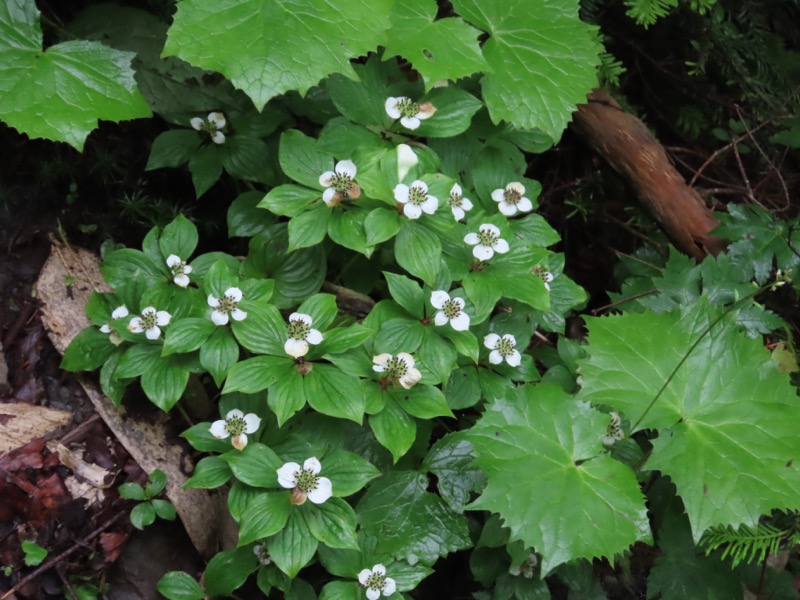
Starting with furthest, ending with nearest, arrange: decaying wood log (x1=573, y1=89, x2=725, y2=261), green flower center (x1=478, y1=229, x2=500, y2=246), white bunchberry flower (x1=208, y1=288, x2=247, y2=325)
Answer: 1. decaying wood log (x1=573, y1=89, x2=725, y2=261)
2. green flower center (x1=478, y1=229, x2=500, y2=246)
3. white bunchberry flower (x1=208, y1=288, x2=247, y2=325)

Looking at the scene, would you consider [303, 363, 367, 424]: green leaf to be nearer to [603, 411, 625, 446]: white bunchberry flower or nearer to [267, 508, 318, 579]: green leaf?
[267, 508, 318, 579]: green leaf

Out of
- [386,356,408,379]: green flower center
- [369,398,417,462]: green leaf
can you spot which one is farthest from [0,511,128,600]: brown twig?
[386,356,408,379]: green flower center

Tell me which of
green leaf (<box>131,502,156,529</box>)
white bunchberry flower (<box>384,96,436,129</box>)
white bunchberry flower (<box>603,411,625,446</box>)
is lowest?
green leaf (<box>131,502,156,529</box>)

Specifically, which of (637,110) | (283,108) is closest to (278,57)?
(283,108)

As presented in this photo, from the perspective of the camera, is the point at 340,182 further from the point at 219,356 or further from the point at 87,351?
the point at 87,351

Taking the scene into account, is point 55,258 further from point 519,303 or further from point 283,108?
point 519,303

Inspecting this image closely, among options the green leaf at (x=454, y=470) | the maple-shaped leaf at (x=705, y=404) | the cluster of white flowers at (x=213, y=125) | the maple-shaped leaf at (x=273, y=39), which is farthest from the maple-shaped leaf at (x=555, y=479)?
the cluster of white flowers at (x=213, y=125)

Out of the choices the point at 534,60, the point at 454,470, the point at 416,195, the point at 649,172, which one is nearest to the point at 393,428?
the point at 454,470
